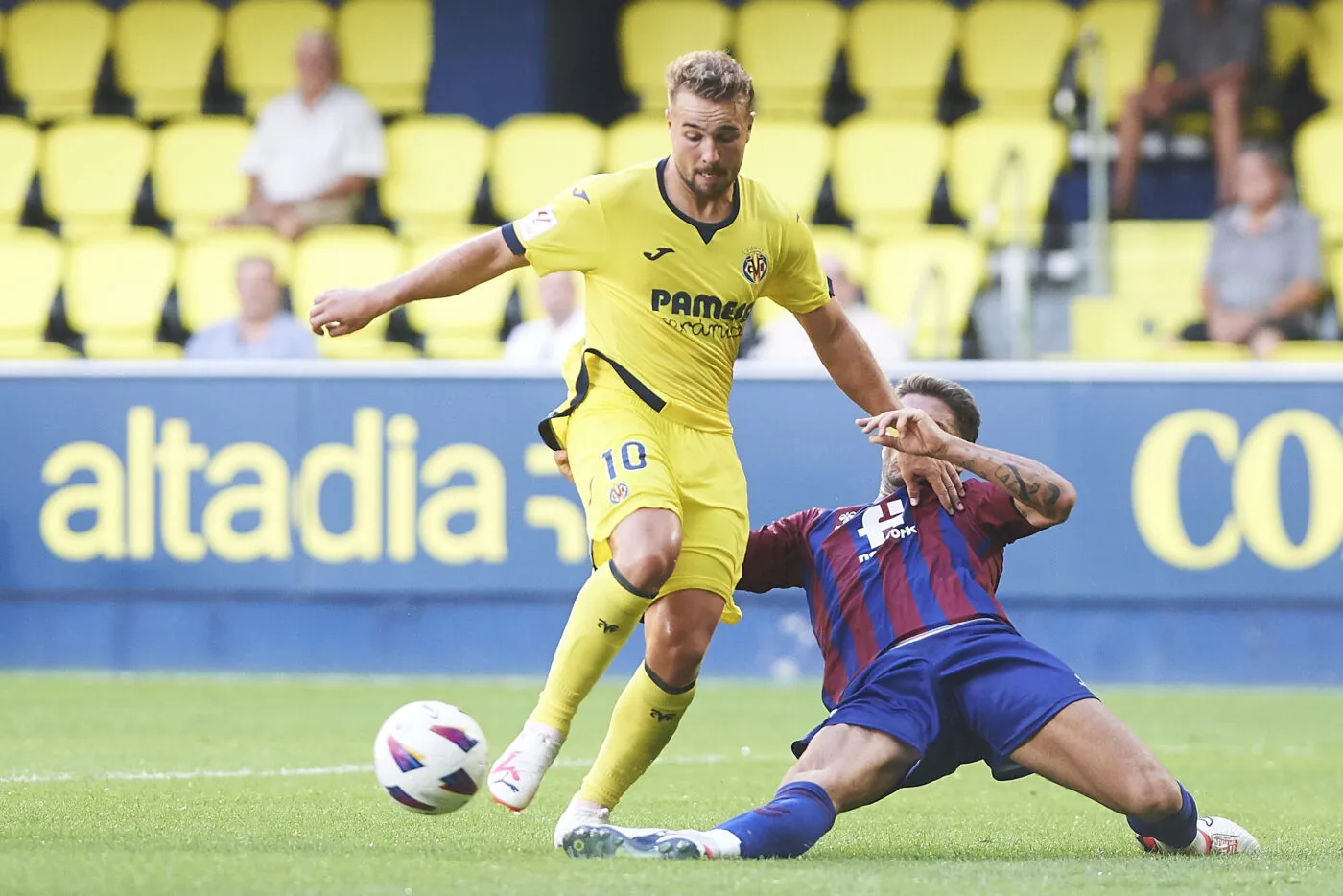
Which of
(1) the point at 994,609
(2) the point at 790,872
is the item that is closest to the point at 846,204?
(1) the point at 994,609

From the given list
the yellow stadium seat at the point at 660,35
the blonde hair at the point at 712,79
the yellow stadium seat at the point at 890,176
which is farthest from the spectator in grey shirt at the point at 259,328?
the blonde hair at the point at 712,79

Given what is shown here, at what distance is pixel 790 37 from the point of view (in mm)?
13734

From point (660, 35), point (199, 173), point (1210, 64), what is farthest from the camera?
point (660, 35)

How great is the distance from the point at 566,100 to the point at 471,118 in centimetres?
68

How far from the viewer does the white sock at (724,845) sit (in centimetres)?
446

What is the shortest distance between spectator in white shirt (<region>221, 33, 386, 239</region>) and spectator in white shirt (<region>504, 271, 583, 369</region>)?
227 centimetres

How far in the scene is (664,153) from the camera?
40.9 ft

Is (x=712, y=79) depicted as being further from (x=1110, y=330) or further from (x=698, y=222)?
(x=1110, y=330)

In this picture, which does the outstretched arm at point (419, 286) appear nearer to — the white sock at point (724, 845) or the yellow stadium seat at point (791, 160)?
the white sock at point (724, 845)

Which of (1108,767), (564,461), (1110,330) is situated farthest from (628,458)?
(1110,330)

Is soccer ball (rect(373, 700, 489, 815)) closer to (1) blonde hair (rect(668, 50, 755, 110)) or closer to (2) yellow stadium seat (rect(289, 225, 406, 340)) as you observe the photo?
(1) blonde hair (rect(668, 50, 755, 110))

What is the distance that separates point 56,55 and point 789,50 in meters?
4.95

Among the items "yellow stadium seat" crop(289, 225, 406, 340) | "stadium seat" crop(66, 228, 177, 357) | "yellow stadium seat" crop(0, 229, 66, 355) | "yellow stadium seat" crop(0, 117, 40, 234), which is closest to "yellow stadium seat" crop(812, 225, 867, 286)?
"yellow stadium seat" crop(289, 225, 406, 340)

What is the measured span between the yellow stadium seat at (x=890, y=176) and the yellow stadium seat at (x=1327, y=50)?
8.18 ft
